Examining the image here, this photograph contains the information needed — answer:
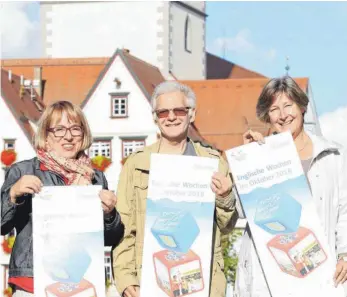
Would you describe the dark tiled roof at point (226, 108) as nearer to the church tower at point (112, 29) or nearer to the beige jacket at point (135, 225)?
the church tower at point (112, 29)

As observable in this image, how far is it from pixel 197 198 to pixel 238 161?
1.16ft

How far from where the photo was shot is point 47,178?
26.4ft

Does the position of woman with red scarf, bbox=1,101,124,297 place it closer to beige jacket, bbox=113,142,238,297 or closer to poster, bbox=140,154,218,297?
beige jacket, bbox=113,142,238,297

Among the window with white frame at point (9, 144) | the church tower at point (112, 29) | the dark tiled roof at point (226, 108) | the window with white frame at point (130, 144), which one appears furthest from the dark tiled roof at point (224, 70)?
the window with white frame at point (9, 144)

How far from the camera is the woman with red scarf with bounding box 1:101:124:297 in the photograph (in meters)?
7.89

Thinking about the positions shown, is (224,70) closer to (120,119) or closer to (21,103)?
(21,103)

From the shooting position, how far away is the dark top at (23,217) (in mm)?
7895

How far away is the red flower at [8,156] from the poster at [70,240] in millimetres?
33618

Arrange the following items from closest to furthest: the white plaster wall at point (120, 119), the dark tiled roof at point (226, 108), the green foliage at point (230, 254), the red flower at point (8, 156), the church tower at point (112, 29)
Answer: the green foliage at point (230, 254)
the red flower at point (8, 156)
the white plaster wall at point (120, 119)
the dark tiled roof at point (226, 108)
the church tower at point (112, 29)

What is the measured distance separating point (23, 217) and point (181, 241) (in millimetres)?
965

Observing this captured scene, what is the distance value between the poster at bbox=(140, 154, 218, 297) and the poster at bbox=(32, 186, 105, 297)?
1.10 ft

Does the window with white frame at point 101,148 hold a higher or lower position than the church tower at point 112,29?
lower

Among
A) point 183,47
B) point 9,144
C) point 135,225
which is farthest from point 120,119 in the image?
point 135,225

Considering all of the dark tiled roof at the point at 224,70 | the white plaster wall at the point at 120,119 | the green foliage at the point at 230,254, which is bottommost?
the green foliage at the point at 230,254
